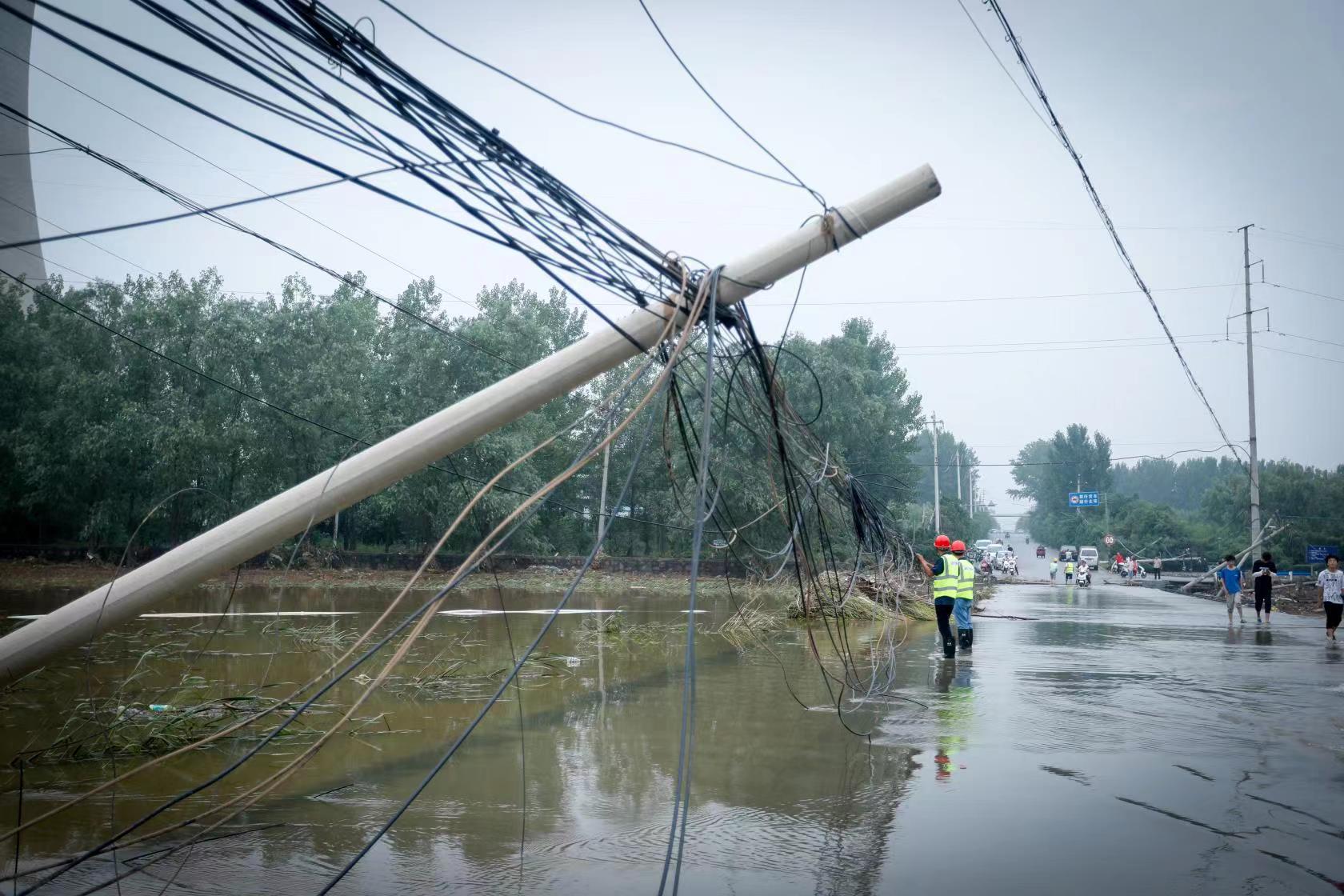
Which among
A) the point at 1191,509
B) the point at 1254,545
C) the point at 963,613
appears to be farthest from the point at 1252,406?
the point at 1191,509

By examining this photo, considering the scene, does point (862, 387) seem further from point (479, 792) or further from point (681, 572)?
point (479, 792)

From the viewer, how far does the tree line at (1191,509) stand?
208 ft

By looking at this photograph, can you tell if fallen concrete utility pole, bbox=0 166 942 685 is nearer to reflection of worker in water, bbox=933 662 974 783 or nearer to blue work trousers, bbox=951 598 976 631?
reflection of worker in water, bbox=933 662 974 783

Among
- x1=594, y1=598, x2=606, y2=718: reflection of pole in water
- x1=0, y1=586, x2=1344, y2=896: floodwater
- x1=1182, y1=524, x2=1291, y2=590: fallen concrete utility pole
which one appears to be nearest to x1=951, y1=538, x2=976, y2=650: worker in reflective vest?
x1=0, y1=586, x2=1344, y2=896: floodwater

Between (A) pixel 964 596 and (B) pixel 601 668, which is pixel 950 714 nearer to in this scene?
(B) pixel 601 668

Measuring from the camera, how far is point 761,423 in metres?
6.53

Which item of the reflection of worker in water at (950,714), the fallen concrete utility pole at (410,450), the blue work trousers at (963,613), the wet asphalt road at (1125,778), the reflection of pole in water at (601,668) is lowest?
the reflection of pole in water at (601,668)

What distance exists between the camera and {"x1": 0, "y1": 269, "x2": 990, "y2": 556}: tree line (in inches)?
1267

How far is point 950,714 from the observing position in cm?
898

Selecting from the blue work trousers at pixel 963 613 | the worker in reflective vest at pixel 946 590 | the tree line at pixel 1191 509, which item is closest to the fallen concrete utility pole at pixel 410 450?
the worker in reflective vest at pixel 946 590

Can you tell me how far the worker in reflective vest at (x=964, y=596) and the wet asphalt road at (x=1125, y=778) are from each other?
380 mm

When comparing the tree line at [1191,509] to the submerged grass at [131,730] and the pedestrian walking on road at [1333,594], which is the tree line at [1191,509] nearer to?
the pedestrian walking on road at [1333,594]

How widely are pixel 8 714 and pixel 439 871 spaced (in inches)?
234

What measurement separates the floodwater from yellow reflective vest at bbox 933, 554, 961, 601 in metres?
1.02
